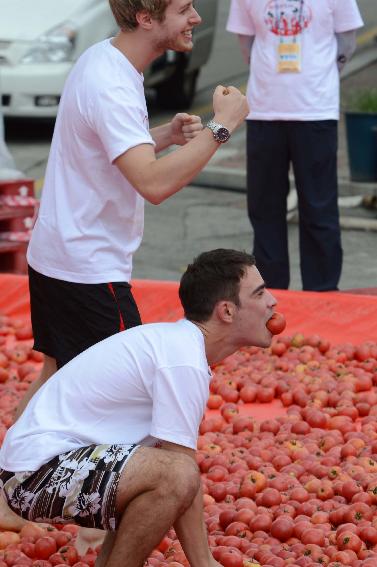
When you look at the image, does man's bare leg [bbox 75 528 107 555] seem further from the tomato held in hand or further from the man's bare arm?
the man's bare arm

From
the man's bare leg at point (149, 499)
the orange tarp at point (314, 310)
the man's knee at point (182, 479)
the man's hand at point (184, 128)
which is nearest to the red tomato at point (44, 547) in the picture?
the man's bare leg at point (149, 499)

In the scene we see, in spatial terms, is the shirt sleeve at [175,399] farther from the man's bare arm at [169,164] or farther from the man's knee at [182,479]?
the man's bare arm at [169,164]

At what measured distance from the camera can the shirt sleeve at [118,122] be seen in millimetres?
4128

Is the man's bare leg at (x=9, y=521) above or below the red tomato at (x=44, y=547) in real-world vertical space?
below

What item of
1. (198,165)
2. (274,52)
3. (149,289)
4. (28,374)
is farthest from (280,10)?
(198,165)

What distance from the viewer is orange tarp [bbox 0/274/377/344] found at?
22.6 ft

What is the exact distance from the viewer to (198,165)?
4.07m

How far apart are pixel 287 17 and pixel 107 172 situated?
10.2ft

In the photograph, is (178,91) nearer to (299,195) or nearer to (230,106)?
(299,195)

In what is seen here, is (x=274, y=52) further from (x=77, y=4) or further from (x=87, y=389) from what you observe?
(x=77, y=4)

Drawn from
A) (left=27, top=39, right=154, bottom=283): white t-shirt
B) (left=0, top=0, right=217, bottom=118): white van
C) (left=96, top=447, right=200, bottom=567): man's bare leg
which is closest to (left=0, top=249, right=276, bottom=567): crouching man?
(left=96, top=447, right=200, bottom=567): man's bare leg

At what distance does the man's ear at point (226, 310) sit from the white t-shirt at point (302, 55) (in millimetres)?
3493

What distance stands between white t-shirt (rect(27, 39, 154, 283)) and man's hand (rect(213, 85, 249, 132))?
0.76ft

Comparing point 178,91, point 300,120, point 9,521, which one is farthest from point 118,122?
point 178,91
